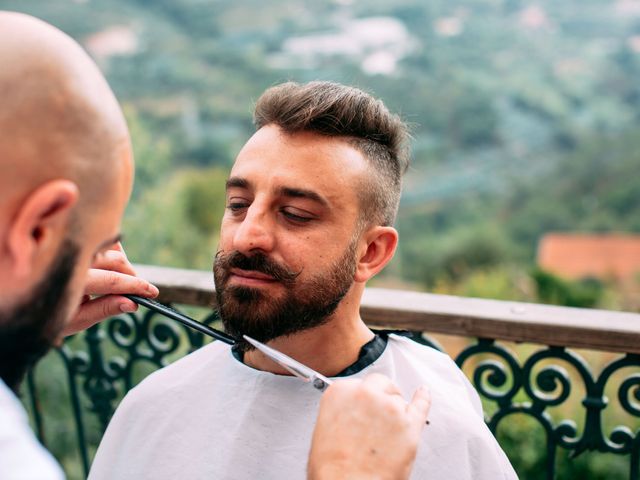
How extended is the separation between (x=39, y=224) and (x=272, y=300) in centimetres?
81

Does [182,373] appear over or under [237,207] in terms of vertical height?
under

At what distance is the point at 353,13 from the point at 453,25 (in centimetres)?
797

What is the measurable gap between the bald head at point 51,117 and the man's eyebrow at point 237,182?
687 mm

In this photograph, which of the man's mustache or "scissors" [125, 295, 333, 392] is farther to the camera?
the man's mustache

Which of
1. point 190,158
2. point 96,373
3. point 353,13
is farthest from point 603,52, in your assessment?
point 96,373

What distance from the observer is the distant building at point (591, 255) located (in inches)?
1150

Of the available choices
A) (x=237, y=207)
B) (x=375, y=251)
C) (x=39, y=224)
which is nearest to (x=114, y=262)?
(x=237, y=207)

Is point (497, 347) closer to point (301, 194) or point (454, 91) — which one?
point (301, 194)

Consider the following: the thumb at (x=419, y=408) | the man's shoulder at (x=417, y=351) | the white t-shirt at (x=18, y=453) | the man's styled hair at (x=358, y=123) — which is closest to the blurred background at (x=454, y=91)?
the man's shoulder at (x=417, y=351)

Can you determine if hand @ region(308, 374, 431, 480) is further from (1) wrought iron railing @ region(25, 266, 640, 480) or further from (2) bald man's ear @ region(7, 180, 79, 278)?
(1) wrought iron railing @ region(25, 266, 640, 480)

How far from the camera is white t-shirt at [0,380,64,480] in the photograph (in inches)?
33.3

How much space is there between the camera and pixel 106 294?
1758 mm

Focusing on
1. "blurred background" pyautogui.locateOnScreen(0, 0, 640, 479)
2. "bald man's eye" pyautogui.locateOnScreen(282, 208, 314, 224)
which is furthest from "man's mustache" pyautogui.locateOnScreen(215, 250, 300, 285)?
"blurred background" pyautogui.locateOnScreen(0, 0, 640, 479)

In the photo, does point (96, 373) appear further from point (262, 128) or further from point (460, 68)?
point (460, 68)
